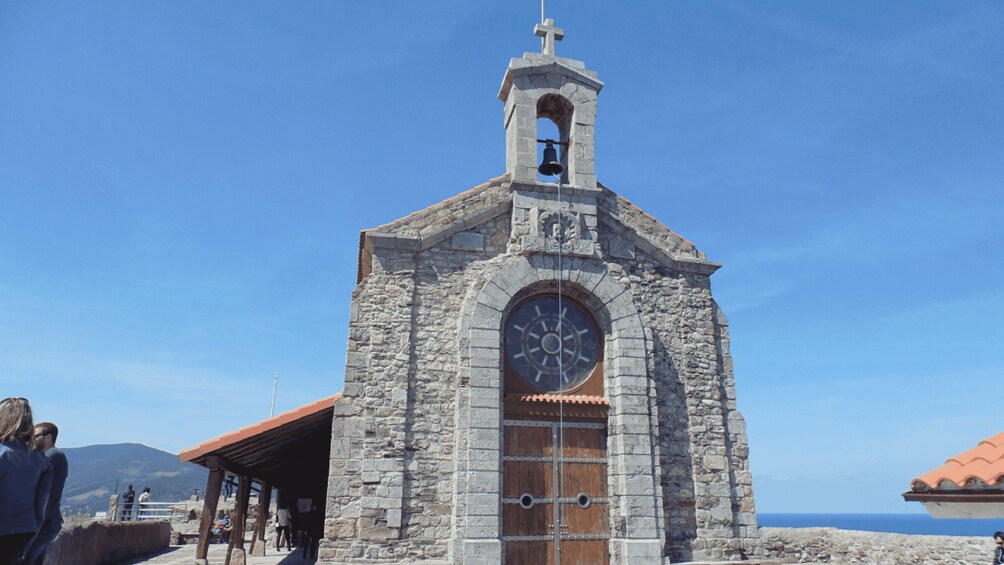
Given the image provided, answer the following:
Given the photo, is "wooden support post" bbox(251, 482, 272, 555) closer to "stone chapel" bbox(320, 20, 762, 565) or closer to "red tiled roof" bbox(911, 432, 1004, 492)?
"stone chapel" bbox(320, 20, 762, 565)

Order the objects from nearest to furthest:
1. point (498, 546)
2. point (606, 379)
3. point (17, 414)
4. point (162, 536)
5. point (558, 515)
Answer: point (17, 414) < point (498, 546) < point (558, 515) < point (606, 379) < point (162, 536)

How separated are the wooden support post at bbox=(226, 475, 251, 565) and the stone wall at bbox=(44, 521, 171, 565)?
7.29ft

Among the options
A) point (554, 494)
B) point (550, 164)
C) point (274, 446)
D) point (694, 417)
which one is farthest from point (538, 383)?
point (274, 446)

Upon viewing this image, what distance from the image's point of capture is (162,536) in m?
17.0

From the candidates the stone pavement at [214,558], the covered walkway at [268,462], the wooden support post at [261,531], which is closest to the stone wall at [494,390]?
the covered walkway at [268,462]

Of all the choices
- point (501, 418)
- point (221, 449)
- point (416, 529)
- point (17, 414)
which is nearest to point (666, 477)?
point (501, 418)

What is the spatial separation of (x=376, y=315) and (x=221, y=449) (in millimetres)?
2872

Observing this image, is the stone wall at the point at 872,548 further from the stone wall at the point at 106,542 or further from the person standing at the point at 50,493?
the stone wall at the point at 106,542

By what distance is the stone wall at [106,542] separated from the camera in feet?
31.6

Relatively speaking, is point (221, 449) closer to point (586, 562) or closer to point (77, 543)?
point (77, 543)

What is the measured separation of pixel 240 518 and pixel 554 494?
5.63m

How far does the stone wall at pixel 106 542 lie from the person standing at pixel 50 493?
17.5 ft

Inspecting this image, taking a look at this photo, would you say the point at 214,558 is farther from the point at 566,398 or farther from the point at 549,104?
the point at 549,104

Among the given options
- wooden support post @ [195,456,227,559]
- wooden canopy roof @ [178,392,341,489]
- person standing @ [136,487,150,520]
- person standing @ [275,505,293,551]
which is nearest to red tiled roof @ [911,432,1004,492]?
wooden canopy roof @ [178,392,341,489]
